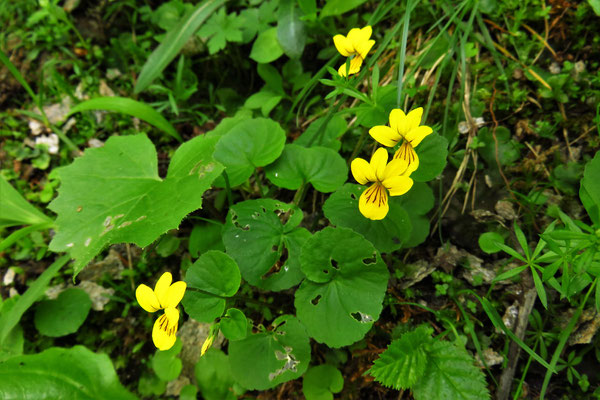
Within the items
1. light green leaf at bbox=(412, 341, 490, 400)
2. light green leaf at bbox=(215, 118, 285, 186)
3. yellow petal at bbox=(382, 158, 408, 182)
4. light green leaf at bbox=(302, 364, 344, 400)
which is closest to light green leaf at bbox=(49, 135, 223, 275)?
light green leaf at bbox=(215, 118, 285, 186)

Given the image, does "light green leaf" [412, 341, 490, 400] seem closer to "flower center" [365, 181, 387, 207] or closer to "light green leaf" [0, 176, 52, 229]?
"flower center" [365, 181, 387, 207]

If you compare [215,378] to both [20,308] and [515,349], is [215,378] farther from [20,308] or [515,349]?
[515,349]

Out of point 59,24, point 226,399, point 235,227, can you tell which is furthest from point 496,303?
point 59,24

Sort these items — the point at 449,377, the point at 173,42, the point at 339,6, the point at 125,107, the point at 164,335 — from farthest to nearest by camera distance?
the point at 173,42, the point at 125,107, the point at 339,6, the point at 449,377, the point at 164,335

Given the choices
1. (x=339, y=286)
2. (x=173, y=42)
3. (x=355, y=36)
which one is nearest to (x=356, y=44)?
(x=355, y=36)

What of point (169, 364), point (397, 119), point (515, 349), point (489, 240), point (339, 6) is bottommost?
point (169, 364)
